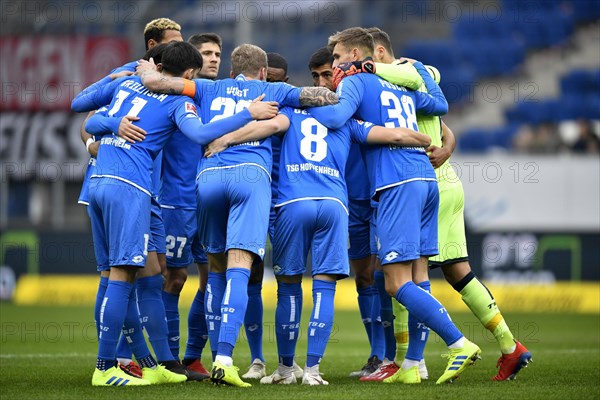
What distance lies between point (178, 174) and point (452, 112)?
17.3 metres

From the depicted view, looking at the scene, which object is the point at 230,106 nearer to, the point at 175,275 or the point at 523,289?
the point at 175,275

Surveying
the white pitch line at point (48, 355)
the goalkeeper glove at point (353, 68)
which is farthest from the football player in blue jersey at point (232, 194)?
the white pitch line at point (48, 355)

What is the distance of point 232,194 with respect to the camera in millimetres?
7184

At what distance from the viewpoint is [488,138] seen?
76.6 ft

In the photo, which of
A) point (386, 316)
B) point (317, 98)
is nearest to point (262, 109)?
point (317, 98)

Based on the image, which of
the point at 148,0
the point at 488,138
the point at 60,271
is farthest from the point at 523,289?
the point at 148,0

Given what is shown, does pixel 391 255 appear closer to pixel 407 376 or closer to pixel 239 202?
pixel 407 376

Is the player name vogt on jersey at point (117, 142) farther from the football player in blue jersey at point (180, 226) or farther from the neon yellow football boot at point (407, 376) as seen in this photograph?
the neon yellow football boot at point (407, 376)

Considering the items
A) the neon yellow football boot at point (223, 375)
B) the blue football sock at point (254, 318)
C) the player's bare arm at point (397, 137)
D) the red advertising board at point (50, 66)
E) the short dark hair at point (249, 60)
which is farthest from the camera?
the red advertising board at point (50, 66)

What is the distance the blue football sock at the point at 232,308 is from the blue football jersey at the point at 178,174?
4.75ft

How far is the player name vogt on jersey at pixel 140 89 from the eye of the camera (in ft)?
24.7

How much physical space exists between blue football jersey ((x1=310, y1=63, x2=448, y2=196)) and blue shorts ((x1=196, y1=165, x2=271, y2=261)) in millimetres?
725

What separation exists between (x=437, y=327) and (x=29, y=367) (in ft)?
12.5

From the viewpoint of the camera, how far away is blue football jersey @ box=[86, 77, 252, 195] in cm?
728
